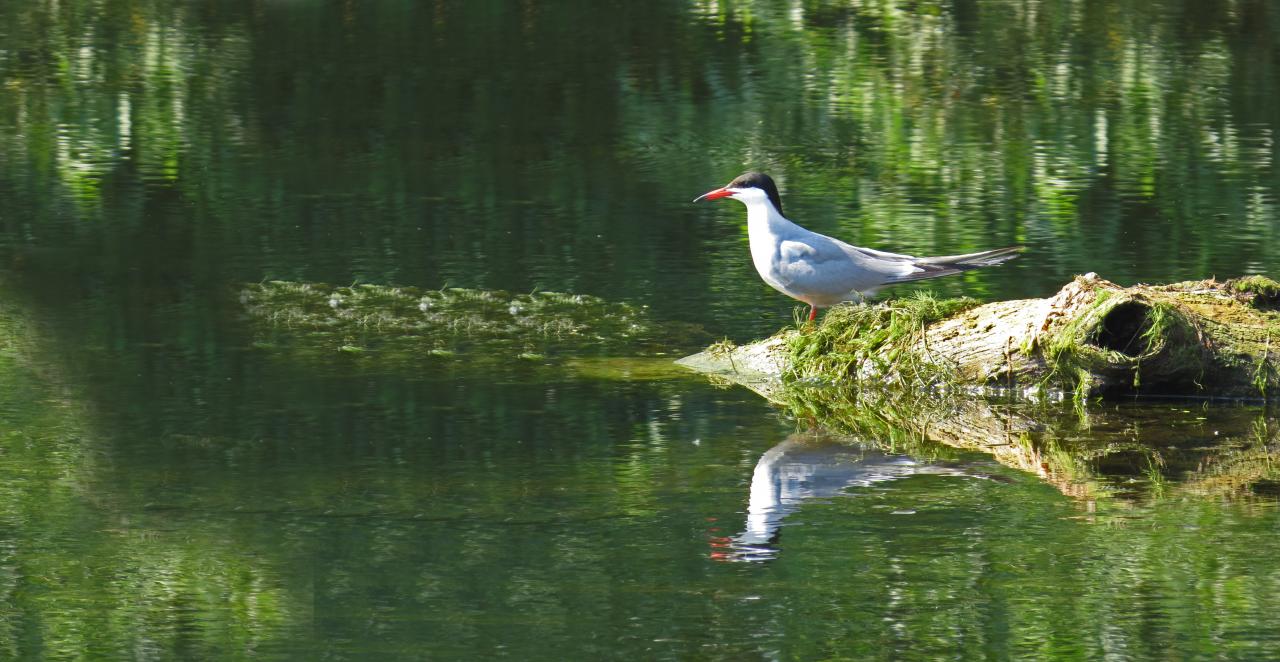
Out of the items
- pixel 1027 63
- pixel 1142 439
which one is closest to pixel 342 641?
pixel 1142 439

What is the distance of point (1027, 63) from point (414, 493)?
12257 mm

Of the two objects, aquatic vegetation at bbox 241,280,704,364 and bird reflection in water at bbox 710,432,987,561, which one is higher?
bird reflection in water at bbox 710,432,987,561

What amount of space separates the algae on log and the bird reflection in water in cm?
110

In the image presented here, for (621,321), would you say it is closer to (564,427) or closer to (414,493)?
(564,427)

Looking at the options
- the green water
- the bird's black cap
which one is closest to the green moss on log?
the green water

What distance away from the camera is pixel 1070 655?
16.0 ft

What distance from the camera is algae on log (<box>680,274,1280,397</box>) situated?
7789 mm

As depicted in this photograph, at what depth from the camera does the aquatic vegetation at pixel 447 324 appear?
899cm

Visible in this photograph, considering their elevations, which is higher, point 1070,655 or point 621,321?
point 1070,655

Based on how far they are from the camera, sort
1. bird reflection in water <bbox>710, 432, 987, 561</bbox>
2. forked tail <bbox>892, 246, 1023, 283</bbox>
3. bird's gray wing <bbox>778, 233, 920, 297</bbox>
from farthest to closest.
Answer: forked tail <bbox>892, 246, 1023, 283</bbox> → bird's gray wing <bbox>778, 233, 920, 297</bbox> → bird reflection in water <bbox>710, 432, 987, 561</bbox>

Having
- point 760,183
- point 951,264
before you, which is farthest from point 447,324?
point 951,264

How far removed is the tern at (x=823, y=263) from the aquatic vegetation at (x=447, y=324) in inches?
25.9

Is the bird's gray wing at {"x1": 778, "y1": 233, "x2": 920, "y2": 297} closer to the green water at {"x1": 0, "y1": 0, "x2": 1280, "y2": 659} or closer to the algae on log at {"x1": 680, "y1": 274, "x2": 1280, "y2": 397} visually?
the algae on log at {"x1": 680, "y1": 274, "x2": 1280, "y2": 397}

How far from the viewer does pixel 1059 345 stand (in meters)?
7.84
